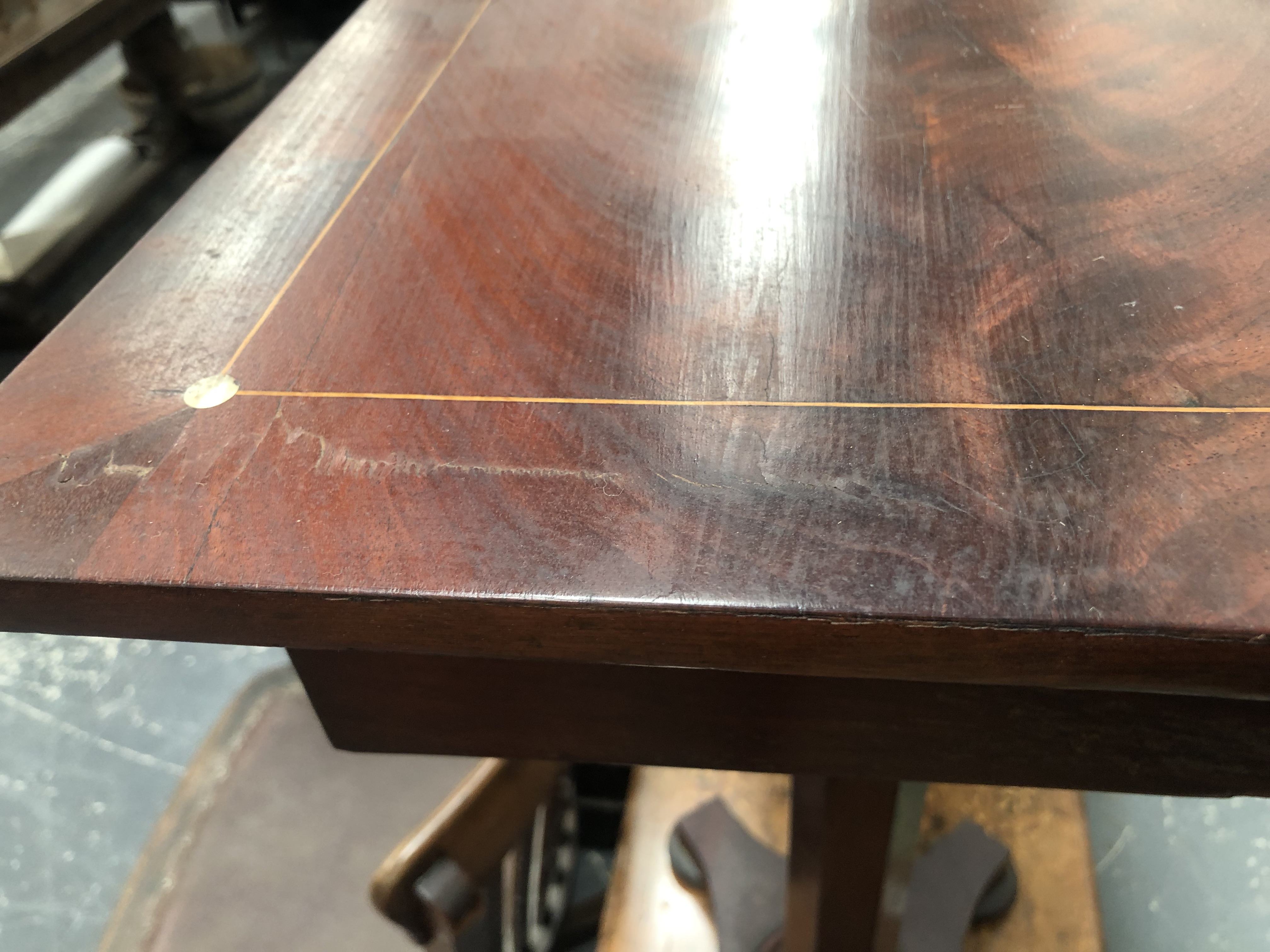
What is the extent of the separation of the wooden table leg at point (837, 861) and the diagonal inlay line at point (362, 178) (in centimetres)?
38

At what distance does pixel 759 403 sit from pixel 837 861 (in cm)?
36

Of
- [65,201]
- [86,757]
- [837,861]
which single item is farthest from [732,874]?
[65,201]

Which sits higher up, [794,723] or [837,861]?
[794,723]

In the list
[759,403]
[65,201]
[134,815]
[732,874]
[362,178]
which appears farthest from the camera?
[65,201]

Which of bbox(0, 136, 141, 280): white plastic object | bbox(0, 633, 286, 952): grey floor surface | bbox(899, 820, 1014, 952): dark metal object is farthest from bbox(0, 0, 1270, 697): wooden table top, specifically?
bbox(0, 136, 141, 280): white plastic object

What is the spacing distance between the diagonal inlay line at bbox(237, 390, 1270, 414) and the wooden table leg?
26 centimetres

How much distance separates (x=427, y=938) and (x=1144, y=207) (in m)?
0.61

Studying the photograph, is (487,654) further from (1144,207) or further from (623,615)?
(1144,207)

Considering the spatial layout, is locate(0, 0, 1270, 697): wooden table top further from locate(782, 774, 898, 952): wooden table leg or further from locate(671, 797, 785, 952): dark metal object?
locate(671, 797, 785, 952): dark metal object

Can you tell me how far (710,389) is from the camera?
0.37m

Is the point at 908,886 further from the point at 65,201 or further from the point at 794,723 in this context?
the point at 65,201

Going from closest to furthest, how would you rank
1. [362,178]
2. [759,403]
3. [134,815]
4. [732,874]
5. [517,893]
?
[759,403]
[362,178]
[517,893]
[732,874]
[134,815]

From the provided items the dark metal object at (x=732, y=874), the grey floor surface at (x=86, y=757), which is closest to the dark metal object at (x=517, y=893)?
the dark metal object at (x=732, y=874)

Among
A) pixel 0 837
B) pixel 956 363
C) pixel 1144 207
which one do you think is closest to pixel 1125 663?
pixel 956 363
